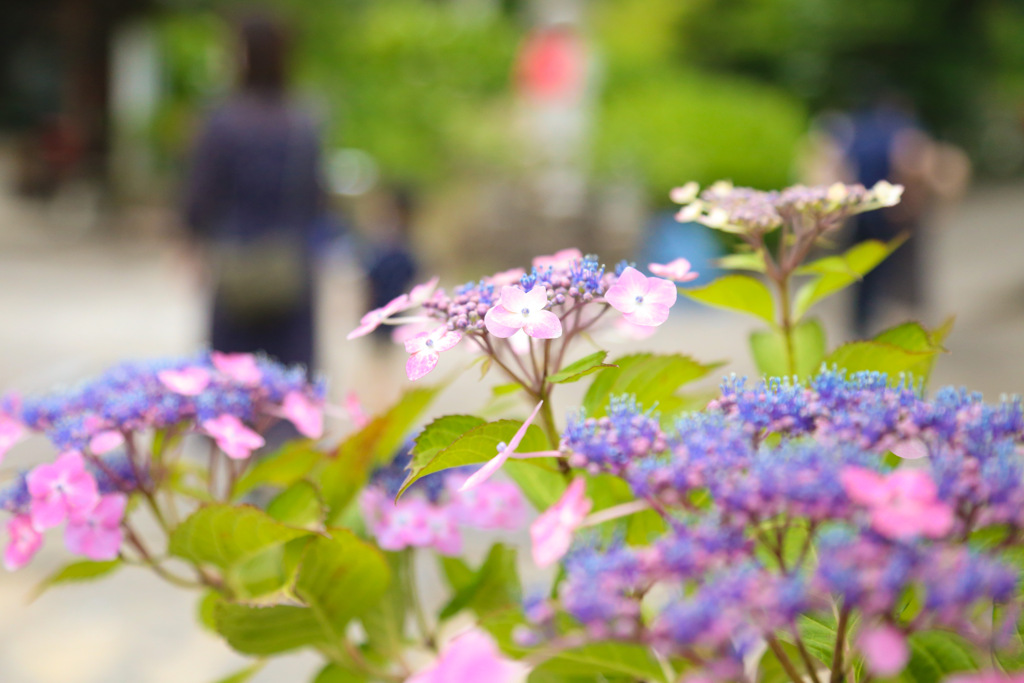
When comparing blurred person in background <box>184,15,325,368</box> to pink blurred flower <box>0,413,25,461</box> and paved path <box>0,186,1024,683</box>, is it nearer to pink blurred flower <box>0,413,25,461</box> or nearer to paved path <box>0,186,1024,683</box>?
paved path <box>0,186,1024,683</box>

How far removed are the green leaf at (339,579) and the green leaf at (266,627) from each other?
1 centimetres

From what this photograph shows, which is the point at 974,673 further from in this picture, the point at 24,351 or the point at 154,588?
the point at 24,351

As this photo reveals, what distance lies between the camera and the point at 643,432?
0.54 m

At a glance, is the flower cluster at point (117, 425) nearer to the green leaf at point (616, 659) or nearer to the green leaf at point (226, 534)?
the green leaf at point (226, 534)

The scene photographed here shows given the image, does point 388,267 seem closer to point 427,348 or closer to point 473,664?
point 427,348

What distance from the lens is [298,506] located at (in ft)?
2.66

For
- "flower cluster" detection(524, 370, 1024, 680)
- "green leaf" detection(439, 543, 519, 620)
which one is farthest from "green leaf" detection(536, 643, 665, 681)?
"green leaf" detection(439, 543, 519, 620)

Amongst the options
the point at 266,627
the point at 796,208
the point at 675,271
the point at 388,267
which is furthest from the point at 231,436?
the point at 388,267

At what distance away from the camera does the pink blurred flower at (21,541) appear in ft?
2.49

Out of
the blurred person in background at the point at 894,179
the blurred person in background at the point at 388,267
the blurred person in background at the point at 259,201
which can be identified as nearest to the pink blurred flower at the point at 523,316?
the blurred person in background at the point at 259,201

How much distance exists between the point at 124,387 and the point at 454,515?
317 millimetres

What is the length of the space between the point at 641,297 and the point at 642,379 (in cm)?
12

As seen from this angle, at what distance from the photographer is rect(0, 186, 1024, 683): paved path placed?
175 cm

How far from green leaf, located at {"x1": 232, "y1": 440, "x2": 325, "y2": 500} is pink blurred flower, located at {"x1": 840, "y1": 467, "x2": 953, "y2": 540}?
0.54 meters
